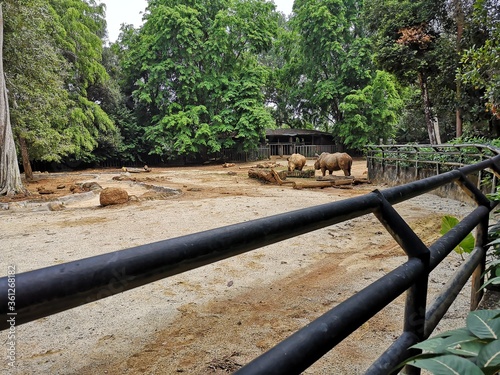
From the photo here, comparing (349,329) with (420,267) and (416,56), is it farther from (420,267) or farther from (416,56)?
(416,56)

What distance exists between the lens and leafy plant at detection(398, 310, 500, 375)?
54 cm

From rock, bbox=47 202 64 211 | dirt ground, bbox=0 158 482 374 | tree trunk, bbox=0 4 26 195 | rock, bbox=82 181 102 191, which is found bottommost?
dirt ground, bbox=0 158 482 374

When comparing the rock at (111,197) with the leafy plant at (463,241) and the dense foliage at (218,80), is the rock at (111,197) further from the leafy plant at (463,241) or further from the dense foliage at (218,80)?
the dense foliage at (218,80)

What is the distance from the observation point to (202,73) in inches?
938

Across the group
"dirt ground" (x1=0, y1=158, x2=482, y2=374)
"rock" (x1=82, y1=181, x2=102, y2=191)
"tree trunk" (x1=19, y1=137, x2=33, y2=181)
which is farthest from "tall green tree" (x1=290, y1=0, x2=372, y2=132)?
"dirt ground" (x1=0, y1=158, x2=482, y2=374)

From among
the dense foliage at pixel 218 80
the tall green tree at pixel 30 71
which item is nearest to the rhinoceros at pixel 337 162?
the dense foliage at pixel 218 80

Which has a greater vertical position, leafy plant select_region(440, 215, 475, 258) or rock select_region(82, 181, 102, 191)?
leafy plant select_region(440, 215, 475, 258)

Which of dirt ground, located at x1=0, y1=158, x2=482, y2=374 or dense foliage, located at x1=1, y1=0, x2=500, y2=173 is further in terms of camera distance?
dense foliage, located at x1=1, y1=0, x2=500, y2=173

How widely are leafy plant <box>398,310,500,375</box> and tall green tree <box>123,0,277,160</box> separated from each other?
2144cm

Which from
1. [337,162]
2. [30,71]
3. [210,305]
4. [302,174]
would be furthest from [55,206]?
[337,162]

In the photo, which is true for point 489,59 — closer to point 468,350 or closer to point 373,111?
point 468,350

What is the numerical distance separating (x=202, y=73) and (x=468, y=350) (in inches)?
990

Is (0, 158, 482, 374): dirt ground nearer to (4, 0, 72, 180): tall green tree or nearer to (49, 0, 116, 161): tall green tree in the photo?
(4, 0, 72, 180): tall green tree

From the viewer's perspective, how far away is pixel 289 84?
29062 mm
